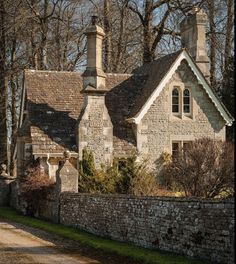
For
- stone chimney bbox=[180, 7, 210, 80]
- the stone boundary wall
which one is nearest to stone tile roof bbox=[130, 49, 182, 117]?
stone chimney bbox=[180, 7, 210, 80]

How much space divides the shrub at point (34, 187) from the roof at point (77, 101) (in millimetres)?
1009

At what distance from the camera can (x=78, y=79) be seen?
29656 mm

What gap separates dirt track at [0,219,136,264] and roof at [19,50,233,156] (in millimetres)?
7698

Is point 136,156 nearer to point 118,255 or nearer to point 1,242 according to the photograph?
point 1,242

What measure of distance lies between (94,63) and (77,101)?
268 centimetres

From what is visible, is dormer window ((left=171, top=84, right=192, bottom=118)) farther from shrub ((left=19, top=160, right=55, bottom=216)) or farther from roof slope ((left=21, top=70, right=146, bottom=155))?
shrub ((left=19, top=160, right=55, bottom=216))

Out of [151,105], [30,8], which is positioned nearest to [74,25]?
[30,8]

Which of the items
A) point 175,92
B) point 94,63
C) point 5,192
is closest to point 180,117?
point 175,92

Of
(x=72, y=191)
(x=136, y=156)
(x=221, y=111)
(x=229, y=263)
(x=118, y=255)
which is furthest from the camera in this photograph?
(x=221, y=111)

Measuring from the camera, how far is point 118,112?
90.9 ft

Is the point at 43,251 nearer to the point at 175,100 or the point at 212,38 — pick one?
the point at 175,100

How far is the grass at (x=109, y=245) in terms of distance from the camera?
12594mm

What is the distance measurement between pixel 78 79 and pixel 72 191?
32.1ft

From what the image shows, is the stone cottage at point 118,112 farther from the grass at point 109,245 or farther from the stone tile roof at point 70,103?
the grass at point 109,245
